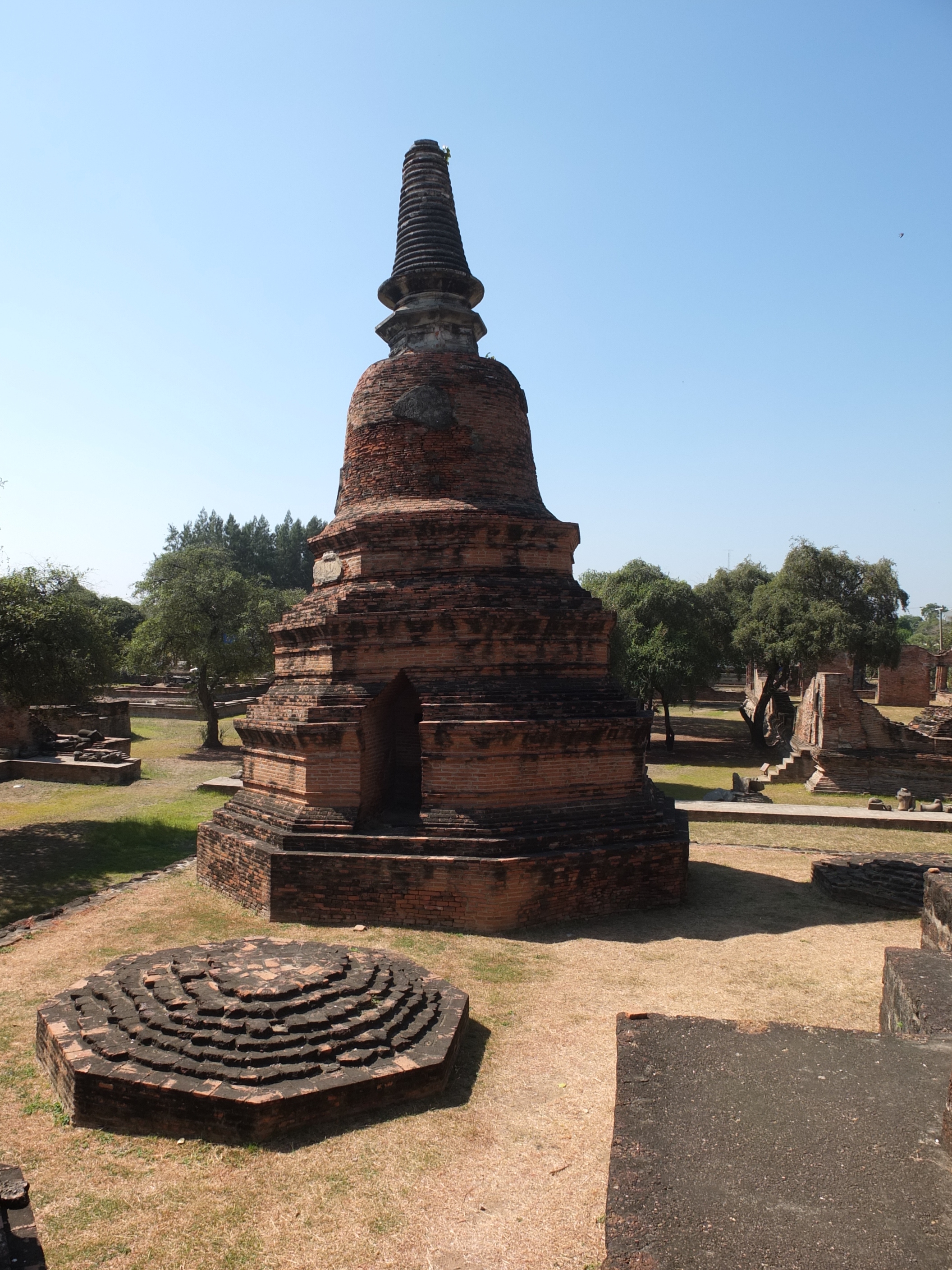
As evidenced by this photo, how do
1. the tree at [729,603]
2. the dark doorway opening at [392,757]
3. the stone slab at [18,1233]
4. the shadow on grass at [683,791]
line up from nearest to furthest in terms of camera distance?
the stone slab at [18,1233] < the dark doorway opening at [392,757] < the shadow on grass at [683,791] < the tree at [729,603]

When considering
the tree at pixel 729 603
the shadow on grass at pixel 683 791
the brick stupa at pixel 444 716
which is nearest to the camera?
the brick stupa at pixel 444 716

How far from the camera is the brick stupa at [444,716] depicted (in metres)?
8.80

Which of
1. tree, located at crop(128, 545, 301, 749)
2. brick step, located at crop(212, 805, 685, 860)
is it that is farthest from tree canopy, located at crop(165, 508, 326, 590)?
brick step, located at crop(212, 805, 685, 860)

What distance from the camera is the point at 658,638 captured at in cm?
2623

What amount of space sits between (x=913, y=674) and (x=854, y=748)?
22.4 m

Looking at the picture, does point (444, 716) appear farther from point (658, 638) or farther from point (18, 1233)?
point (658, 638)

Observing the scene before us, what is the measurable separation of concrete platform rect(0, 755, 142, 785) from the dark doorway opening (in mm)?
11070

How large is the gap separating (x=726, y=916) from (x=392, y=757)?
4.60 metres

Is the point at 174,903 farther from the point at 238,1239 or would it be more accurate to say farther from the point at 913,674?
the point at 913,674

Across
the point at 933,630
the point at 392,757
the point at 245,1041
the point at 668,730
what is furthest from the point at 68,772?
the point at 933,630

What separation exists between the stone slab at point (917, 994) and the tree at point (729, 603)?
21.6 m

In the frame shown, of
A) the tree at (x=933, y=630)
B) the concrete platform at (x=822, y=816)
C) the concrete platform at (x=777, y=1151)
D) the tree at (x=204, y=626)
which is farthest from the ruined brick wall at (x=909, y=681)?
the concrete platform at (x=777, y=1151)

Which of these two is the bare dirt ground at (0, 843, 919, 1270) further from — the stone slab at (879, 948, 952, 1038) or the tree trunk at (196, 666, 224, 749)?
the tree trunk at (196, 666, 224, 749)

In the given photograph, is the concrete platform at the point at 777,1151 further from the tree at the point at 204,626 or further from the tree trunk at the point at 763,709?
the tree trunk at the point at 763,709
